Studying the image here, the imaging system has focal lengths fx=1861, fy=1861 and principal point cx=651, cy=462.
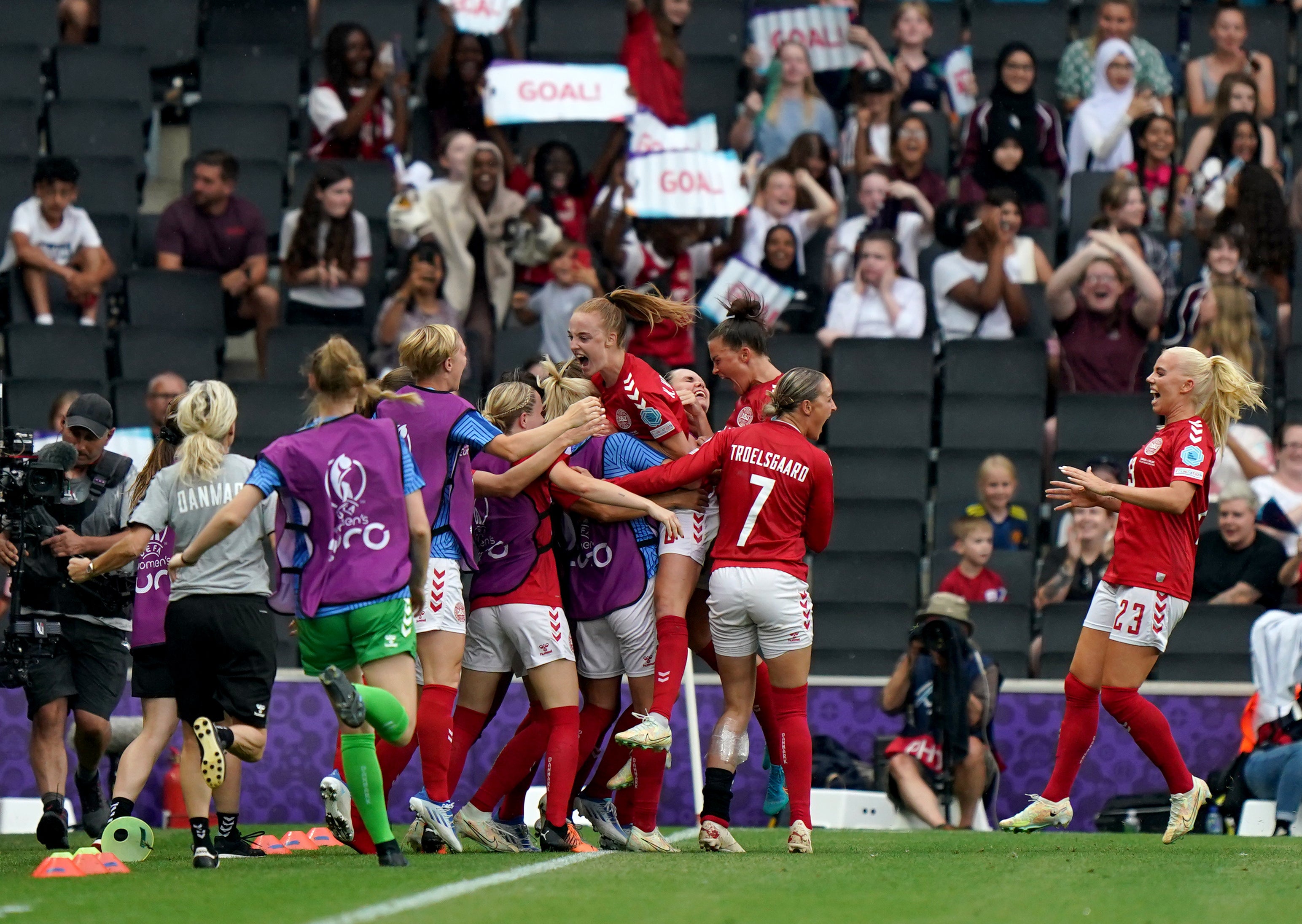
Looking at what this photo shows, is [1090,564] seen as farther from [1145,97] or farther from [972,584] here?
[1145,97]

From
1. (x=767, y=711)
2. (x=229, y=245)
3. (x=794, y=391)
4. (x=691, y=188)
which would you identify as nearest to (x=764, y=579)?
(x=794, y=391)

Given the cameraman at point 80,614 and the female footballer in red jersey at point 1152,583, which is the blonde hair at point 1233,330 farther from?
the cameraman at point 80,614

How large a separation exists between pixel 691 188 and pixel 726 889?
811 centimetres

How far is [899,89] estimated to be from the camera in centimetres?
1489

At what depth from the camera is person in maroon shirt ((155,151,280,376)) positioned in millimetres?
13266

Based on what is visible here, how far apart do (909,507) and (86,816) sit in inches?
233

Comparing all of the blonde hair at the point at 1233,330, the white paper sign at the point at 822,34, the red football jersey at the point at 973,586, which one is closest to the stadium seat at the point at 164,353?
the white paper sign at the point at 822,34

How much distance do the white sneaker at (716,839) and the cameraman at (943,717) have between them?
3.01 metres

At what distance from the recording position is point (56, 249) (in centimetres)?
A: 1312

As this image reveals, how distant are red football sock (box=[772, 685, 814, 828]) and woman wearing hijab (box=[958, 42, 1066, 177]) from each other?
7.62 m

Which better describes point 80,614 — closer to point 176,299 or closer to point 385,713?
point 385,713

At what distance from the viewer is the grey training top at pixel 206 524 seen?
285 inches

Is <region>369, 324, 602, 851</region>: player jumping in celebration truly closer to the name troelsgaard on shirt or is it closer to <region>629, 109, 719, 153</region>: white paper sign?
the name troelsgaard on shirt

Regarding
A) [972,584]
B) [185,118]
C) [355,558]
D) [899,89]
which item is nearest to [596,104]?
[899,89]
